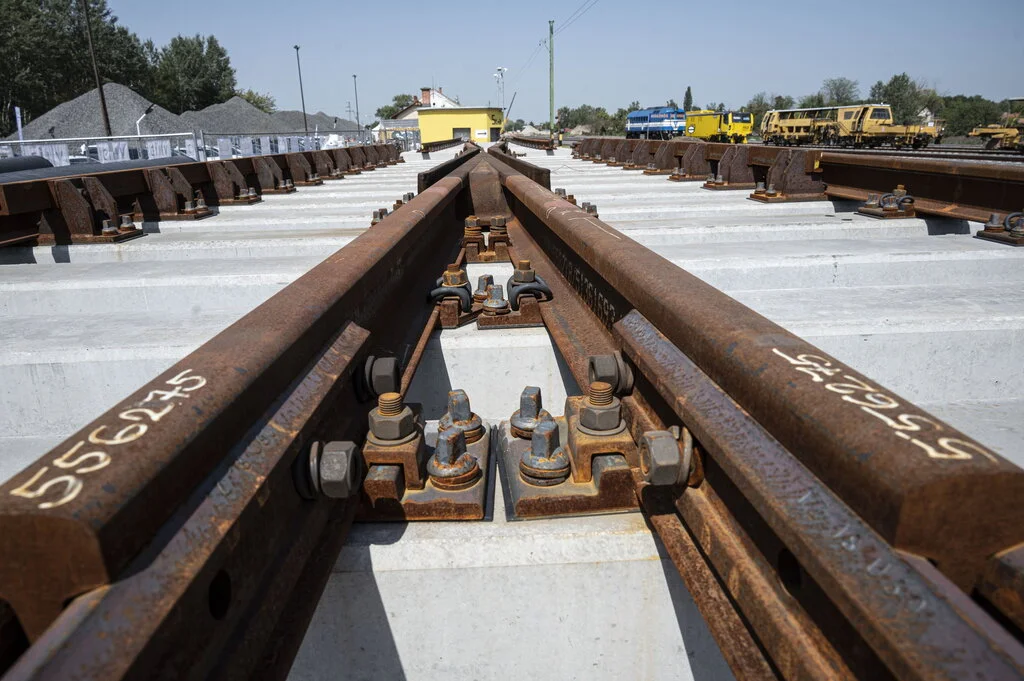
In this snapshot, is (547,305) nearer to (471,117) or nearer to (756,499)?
(756,499)

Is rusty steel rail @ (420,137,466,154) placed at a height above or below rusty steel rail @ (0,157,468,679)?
above

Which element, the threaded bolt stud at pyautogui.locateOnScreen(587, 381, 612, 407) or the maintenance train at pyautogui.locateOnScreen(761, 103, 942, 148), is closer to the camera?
the threaded bolt stud at pyautogui.locateOnScreen(587, 381, 612, 407)

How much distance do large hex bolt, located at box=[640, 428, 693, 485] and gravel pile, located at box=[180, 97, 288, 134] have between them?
2814 inches

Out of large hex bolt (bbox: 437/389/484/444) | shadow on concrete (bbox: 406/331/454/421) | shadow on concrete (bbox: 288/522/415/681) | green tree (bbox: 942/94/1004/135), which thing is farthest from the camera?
green tree (bbox: 942/94/1004/135)

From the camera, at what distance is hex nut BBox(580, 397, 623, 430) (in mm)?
1758

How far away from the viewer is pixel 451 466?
172 cm

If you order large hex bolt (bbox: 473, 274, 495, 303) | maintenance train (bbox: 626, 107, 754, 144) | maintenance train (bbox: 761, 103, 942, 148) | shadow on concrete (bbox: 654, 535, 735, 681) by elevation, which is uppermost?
maintenance train (bbox: 626, 107, 754, 144)

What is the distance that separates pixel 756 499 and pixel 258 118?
8718cm

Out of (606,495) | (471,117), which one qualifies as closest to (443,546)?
(606,495)

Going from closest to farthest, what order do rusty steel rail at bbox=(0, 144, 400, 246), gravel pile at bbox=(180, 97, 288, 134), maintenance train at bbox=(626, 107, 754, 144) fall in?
rusty steel rail at bbox=(0, 144, 400, 246)
maintenance train at bbox=(626, 107, 754, 144)
gravel pile at bbox=(180, 97, 288, 134)

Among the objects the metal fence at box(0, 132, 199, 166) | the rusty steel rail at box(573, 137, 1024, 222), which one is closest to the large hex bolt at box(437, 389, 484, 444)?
the rusty steel rail at box(573, 137, 1024, 222)

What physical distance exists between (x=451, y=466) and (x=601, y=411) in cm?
46

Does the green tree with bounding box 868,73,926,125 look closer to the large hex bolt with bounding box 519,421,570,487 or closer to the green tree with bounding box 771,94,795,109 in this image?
the green tree with bounding box 771,94,795,109

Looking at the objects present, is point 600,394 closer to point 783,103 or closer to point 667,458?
point 667,458
